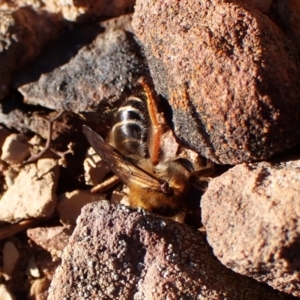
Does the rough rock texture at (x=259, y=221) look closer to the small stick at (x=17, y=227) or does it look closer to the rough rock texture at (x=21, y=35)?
the small stick at (x=17, y=227)

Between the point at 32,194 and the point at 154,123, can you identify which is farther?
the point at 32,194

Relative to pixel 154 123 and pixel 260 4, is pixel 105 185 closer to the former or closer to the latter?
pixel 154 123

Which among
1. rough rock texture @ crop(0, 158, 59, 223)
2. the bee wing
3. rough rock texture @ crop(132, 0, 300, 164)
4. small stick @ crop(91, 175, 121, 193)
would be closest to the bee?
the bee wing

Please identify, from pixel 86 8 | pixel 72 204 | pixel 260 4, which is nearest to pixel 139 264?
pixel 72 204

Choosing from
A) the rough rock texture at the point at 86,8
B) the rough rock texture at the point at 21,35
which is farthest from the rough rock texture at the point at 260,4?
the rough rock texture at the point at 21,35

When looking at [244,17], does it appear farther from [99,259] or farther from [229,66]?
[99,259]

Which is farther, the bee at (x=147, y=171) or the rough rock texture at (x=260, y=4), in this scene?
the bee at (x=147, y=171)
